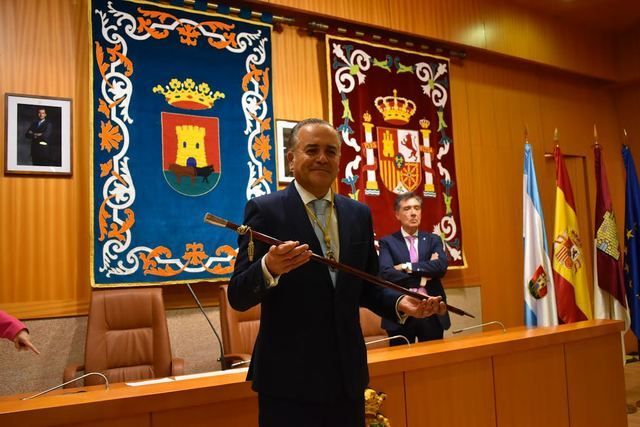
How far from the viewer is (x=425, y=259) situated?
360cm

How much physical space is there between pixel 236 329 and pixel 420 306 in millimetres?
1912

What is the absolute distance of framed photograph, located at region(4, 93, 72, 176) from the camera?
3.06m

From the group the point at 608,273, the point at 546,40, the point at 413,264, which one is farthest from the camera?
the point at 546,40

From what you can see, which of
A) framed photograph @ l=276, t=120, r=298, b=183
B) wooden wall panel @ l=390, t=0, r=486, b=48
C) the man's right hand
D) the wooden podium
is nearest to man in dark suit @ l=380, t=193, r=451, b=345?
the wooden podium

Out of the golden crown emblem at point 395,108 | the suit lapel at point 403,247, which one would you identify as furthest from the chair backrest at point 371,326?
the golden crown emblem at point 395,108

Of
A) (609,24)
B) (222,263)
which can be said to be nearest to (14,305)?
(222,263)

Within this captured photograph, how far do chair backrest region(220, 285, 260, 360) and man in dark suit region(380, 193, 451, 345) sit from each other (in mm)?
823

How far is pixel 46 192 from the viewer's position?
316 cm

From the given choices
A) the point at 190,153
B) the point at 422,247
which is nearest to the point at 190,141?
the point at 190,153

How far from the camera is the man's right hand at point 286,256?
1.16 metres

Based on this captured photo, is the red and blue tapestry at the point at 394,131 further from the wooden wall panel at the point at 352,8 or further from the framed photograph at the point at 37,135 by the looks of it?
the framed photograph at the point at 37,135

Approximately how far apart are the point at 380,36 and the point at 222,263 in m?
2.33

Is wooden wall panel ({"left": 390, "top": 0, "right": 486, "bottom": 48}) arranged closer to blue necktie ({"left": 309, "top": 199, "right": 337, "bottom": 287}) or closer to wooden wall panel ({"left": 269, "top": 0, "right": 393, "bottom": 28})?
wooden wall panel ({"left": 269, "top": 0, "right": 393, "bottom": 28})

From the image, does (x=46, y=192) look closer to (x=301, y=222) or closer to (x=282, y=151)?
(x=282, y=151)
